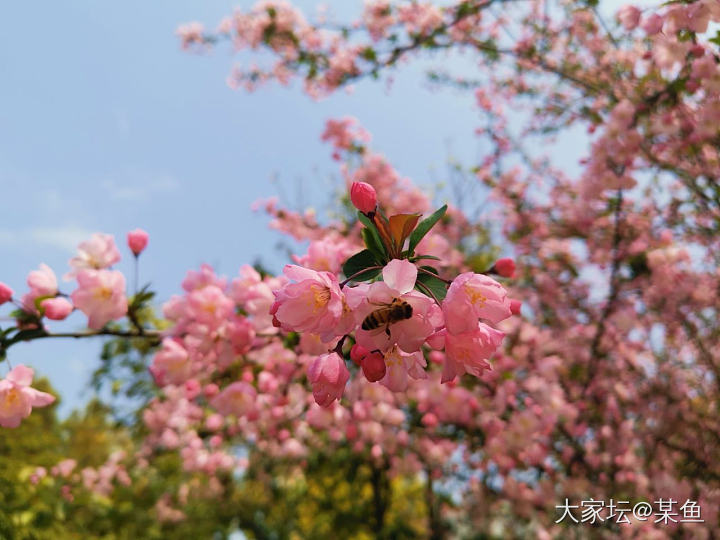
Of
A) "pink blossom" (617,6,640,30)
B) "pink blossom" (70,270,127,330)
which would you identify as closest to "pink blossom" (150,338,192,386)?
"pink blossom" (70,270,127,330)

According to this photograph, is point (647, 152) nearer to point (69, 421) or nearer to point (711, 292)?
point (711, 292)

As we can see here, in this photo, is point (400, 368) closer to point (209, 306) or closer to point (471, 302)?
point (471, 302)

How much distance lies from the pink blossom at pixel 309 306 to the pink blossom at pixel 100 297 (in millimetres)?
928

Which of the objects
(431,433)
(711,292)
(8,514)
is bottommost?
(8,514)

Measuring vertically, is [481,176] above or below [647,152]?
above

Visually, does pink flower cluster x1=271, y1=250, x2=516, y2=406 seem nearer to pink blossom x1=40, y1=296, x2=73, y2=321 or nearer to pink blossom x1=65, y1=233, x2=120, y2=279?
pink blossom x1=40, y1=296, x2=73, y2=321

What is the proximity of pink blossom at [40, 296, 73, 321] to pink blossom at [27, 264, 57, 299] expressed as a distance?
0.09m

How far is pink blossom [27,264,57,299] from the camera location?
156 cm

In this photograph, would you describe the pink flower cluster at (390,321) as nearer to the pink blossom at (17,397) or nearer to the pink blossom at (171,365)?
the pink blossom at (17,397)

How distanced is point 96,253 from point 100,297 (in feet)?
0.82

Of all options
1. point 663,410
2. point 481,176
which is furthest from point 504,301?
point 481,176

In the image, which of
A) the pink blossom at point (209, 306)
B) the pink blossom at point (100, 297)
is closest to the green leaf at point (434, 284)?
the pink blossom at point (209, 306)

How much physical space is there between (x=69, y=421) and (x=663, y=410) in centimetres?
1889

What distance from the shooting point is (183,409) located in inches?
182
